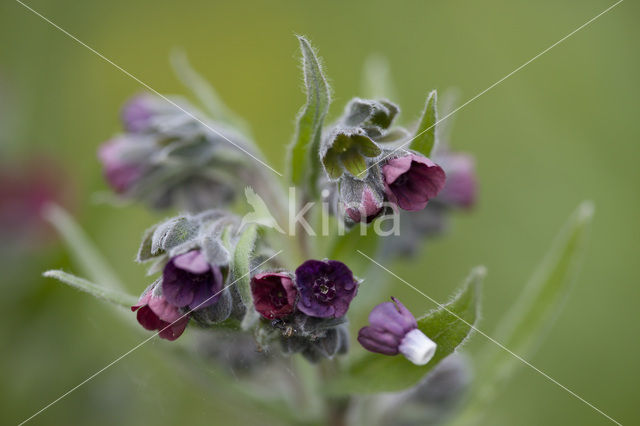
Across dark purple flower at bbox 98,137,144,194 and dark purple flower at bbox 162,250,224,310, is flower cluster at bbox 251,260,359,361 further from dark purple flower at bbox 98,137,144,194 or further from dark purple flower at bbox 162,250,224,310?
dark purple flower at bbox 98,137,144,194

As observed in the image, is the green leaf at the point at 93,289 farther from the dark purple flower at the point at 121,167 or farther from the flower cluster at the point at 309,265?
the dark purple flower at the point at 121,167

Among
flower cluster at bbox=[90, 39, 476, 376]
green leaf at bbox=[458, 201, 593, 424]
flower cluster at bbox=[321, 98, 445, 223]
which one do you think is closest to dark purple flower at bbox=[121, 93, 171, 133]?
flower cluster at bbox=[90, 39, 476, 376]

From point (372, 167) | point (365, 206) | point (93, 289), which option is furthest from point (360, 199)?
point (93, 289)

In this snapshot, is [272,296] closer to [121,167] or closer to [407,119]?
[121,167]

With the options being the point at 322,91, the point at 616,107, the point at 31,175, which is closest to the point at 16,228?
the point at 31,175

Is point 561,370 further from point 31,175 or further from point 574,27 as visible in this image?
point 31,175

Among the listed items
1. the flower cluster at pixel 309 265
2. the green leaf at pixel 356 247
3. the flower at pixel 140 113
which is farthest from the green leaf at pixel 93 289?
the flower at pixel 140 113
